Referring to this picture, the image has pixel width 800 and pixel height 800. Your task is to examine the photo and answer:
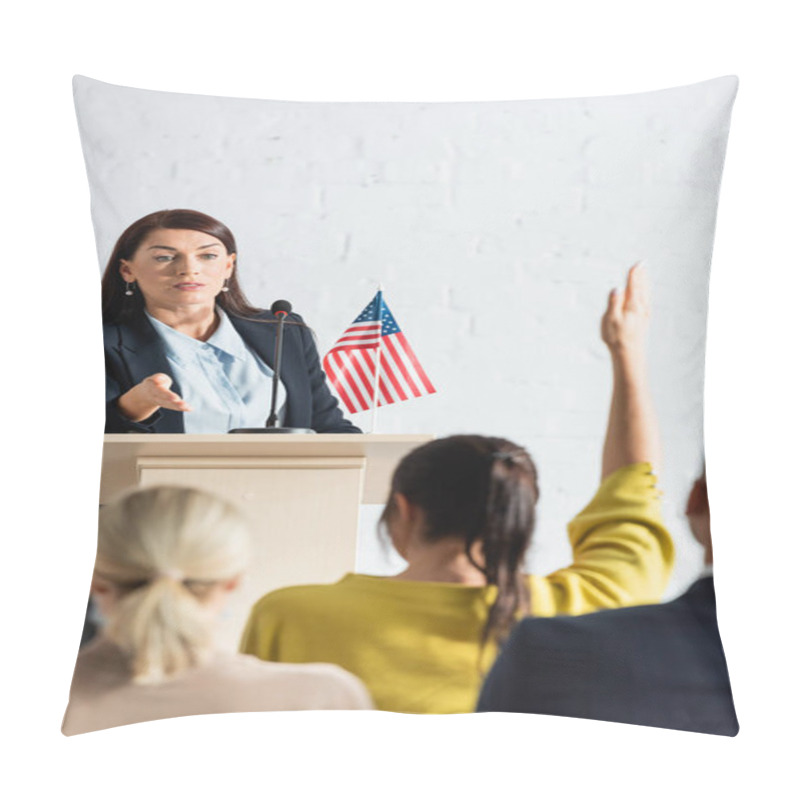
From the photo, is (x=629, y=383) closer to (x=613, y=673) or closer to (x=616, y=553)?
(x=616, y=553)

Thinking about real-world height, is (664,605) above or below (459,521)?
below

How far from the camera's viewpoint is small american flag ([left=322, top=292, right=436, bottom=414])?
5.98 ft

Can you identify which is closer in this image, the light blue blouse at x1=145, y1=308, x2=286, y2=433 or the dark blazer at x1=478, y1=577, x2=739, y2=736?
the dark blazer at x1=478, y1=577, x2=739, y2=736

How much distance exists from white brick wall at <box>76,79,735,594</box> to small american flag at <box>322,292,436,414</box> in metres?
0.02

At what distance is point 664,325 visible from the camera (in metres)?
1.83

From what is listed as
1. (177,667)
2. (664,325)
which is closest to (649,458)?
(664,325)

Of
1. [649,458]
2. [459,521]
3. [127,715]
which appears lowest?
[127,715]

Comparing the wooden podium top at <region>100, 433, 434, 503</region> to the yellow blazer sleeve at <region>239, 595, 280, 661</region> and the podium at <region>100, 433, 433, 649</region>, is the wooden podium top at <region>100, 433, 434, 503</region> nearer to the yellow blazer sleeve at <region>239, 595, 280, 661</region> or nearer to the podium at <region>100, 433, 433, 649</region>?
the podium at <region>100, 433, 433, 649</region>

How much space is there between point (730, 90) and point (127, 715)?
4.52ft

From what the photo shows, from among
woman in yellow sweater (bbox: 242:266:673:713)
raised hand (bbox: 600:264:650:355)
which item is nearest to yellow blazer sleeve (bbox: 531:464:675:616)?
woman in yellow sweater (bbox: 242:266:673:713)

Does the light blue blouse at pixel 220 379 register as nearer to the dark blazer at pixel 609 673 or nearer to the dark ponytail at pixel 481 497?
the dark ponytail at pixel 481 497

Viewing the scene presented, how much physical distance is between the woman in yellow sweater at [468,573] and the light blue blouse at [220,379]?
10.1 inches

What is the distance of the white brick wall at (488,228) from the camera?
181 centimetres

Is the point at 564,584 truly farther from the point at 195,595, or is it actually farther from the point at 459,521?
the point at 195,595
